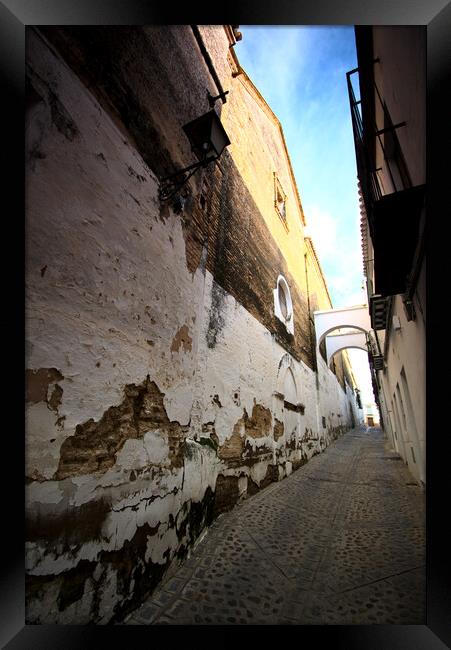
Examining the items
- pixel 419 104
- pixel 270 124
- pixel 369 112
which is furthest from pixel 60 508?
pixel 270 124

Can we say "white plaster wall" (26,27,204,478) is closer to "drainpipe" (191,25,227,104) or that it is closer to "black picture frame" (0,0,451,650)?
"black picture frame" (0,0,451,650)

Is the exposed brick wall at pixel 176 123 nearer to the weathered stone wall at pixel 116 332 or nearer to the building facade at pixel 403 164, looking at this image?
the weathered stone wall at pixel 116 332

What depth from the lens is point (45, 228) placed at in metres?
1.73

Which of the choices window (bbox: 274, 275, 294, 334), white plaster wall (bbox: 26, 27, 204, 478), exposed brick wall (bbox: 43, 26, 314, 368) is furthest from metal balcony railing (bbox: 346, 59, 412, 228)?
window (bbox: 274, 275, 294, 334)

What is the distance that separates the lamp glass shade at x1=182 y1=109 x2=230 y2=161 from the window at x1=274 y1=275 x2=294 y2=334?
179 inches

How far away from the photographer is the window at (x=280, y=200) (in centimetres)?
842

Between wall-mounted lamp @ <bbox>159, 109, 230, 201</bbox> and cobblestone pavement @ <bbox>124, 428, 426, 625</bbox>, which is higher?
wall-mounted lamp @ <bbox>159, 109, 230, 201</bbox>

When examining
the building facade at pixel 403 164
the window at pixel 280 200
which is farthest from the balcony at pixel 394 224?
the window at pixel 280 200

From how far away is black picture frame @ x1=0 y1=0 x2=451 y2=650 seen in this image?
1524 mm

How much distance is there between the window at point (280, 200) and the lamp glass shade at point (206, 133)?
17.9 ft

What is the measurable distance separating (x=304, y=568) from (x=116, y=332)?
243 cm

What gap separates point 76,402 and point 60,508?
54 centimetres
